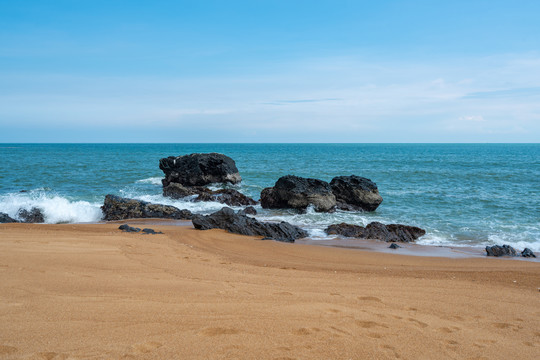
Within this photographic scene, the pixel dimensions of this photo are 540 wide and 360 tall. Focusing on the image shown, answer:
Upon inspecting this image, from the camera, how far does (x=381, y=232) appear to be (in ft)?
43.9

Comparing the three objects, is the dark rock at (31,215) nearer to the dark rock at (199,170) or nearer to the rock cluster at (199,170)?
the rock cluster at (199,170)

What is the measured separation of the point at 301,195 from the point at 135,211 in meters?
7.66

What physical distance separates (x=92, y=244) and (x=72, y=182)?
2512 cm

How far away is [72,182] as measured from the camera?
101 ft

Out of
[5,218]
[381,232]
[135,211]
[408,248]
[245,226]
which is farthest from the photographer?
[135,211]

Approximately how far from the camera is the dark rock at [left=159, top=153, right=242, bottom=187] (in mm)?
29547

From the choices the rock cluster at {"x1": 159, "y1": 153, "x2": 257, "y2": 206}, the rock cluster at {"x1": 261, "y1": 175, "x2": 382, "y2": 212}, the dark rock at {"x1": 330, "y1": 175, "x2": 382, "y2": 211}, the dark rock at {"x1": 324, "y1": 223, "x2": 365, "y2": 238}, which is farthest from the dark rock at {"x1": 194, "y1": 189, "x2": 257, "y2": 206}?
the dark rock at {"x1": 324, "y1": 223, "x2": 365, "y2": 238}

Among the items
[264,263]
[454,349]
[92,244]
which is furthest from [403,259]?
[92,244]

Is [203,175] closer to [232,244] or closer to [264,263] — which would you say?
[232,244]

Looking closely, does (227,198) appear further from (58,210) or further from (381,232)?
(381,232)

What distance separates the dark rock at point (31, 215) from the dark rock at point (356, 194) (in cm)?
1345

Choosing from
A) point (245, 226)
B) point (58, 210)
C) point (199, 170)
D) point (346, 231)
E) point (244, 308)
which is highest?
point (199, 170)

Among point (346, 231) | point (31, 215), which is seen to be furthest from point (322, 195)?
point (31, 215)

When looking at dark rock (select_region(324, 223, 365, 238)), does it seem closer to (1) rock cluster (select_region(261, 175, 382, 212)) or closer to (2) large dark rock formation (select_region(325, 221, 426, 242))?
(2) large dark rock formation (select_region(325, 221, 426, 242))
